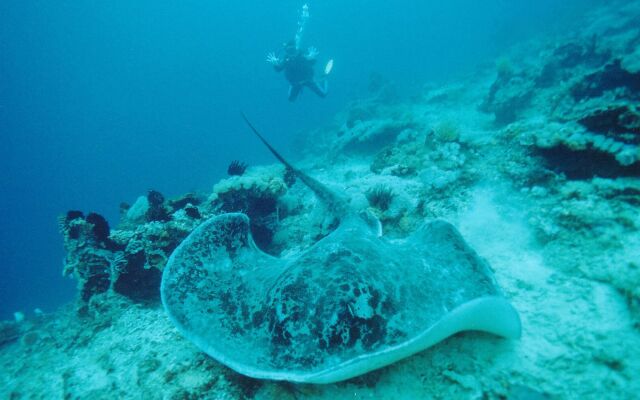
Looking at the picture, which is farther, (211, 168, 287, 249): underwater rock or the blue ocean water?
the blue ocean water

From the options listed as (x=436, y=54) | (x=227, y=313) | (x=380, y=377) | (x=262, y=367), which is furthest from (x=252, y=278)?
(x=436, y=54)

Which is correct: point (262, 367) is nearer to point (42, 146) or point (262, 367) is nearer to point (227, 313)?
point (227, 313)

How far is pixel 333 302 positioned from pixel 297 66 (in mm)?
16171

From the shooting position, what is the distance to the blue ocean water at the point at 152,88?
62500 mm

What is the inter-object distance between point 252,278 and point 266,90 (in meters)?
113

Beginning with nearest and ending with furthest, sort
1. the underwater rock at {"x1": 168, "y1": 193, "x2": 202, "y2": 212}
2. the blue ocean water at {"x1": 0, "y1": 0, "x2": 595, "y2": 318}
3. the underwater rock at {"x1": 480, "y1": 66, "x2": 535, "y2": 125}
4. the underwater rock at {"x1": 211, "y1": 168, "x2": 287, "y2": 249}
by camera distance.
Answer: the underwater rock at {"x1": 211, "y1": 168, "x2": 287, "y2": 249}
the underwater rock at {"x1": 168, "y1": 193, "x2": 202, "y2": 212}
the underwater rock at {"x1": 480, "y1": 66, "x2": 535, "y2": 125}
the blue ocean water at {"x1": 0, "y1": 0, "x2": 595, "y2": 318}

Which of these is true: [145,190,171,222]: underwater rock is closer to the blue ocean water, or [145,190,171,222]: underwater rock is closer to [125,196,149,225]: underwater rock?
[125,196,149,225]: underwater rock

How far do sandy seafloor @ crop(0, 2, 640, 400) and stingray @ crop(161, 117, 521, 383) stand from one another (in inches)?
19.7

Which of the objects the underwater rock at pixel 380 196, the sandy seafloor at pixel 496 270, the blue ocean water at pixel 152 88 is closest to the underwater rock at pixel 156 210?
the sandy seafloor at pixel 496 270

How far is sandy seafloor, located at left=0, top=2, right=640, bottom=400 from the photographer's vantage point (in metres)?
2.50

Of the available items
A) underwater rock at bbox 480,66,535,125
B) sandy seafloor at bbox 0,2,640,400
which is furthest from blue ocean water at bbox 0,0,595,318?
sandy seafloor at bbox 0,2,640,400

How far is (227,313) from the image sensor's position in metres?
2.85

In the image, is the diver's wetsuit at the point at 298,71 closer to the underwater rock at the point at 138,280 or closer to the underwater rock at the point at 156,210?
the underwater rock at the point at 156,210

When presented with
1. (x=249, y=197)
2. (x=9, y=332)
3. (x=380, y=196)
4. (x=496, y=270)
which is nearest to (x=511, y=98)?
(x=380, y=196)
